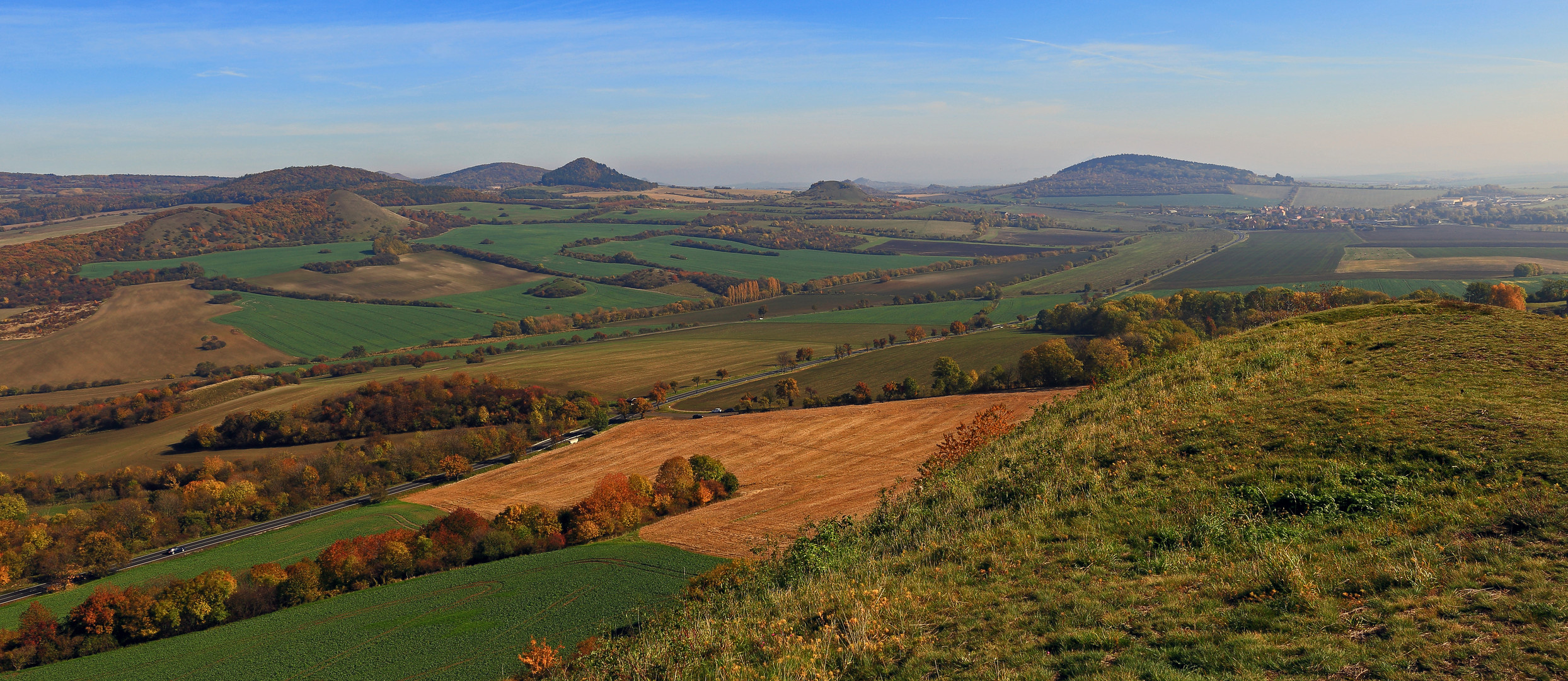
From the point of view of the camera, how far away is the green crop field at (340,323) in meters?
139

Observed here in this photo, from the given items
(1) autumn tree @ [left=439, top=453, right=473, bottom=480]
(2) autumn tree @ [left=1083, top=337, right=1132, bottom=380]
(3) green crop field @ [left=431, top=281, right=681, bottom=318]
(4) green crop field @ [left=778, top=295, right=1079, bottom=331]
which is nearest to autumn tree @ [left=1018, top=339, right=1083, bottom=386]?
(2) autumn tree @ [left=1083, top=337, right=1132, bottom=380]

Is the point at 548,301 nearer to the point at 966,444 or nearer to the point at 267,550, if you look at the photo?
the point at 267,550

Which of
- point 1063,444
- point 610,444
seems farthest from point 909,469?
point 610,444

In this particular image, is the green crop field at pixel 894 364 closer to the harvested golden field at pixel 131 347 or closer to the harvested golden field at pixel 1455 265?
the harvested golden field at pixel 131 347

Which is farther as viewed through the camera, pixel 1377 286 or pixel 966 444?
pixel 1377 286

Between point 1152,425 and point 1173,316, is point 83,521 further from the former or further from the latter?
point 1173,316

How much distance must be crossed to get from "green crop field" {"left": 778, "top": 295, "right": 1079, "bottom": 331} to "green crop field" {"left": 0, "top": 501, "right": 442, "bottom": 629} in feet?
315

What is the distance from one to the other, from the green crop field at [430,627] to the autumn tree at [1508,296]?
115 metres

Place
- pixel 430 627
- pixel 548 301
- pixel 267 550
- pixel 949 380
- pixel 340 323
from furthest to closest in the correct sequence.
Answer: pixel 548 301 → pixel 340 323 → pixel 949 380 → pixel 267 550 → pixel 430 627

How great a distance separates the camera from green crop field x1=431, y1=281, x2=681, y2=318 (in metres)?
169

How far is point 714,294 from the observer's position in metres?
188

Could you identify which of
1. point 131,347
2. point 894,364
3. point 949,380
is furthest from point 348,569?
point 131,347

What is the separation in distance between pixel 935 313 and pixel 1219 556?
141662 mm

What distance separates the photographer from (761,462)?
68812 millimetres
